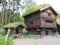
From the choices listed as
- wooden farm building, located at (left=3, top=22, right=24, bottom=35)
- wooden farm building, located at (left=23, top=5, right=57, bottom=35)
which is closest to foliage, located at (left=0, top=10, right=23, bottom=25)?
wooden farm building, located at (left=23, top=5, right=57, bottom=35)

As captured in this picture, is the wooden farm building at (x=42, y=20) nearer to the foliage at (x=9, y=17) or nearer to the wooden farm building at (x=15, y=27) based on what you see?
the wooden farm building at (x=15, y=27)

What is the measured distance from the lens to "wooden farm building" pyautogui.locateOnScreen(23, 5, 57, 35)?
3616 centimetres

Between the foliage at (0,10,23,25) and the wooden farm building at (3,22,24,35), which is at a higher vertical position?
the foliage at (0,10,23,25)

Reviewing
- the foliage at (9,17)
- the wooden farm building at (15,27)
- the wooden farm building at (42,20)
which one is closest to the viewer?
the wooden farm building at (15,27)

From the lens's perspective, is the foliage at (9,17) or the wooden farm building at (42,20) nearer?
the wooden farm building at (42,20)

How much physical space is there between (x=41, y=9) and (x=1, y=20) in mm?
17999

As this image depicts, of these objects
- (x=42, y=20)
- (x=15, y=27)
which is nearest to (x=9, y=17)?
(x=42, y=20)

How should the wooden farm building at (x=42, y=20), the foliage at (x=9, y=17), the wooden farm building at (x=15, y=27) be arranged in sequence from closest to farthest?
the wooden farm building at (x=15, y=27), the wooden farm building at (x=42, y=20), the foliage at (x=9, y=17)

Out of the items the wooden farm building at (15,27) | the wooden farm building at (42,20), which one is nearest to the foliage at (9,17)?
the wooden farm building at (42,20)

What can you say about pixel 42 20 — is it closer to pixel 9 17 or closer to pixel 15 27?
pixel 15 27

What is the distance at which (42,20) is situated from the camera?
36.0 metres

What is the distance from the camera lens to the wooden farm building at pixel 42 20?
119 feet

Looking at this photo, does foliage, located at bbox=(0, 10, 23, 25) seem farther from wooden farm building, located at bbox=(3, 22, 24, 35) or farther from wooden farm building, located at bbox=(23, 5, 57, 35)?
wooden farm building, located at bbox=(3, 22, 24, 35)

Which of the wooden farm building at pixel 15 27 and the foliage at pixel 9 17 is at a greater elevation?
the foliage at pixel 9 17
